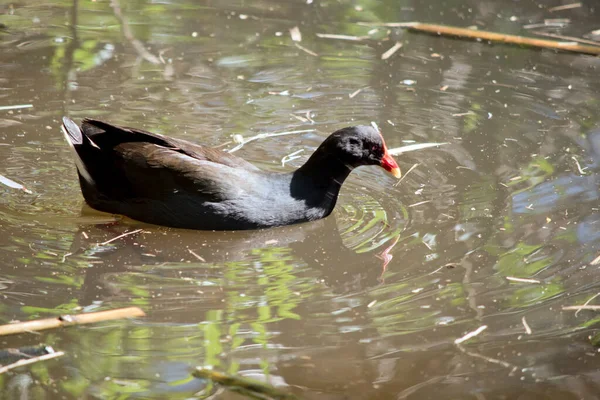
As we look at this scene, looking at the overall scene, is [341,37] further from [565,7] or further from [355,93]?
[565,7]

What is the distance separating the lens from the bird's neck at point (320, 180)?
555 cm

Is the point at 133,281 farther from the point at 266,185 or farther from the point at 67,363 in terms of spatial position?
the point at 266,185

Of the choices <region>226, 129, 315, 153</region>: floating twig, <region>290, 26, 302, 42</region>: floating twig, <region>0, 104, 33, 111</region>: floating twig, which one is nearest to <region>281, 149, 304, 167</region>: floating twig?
<region>226, 129, 315, 153</region>: floating twig

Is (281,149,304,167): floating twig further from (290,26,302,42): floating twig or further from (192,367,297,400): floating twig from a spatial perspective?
(192,367,297,400): floating twig

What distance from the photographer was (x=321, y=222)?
220 inches

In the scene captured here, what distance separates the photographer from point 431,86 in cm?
743

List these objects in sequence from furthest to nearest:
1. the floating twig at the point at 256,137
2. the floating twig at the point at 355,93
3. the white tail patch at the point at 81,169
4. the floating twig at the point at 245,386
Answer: the floating twig at the point at 355,93, the floating twig at the point at 256,137, the white tail patch at the point at 81,169, the floating twig at the point at 245,386

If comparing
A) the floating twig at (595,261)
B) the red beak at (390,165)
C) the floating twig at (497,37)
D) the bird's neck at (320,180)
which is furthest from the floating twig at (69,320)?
the floating twig at (497,37)

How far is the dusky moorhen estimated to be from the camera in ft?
17.2

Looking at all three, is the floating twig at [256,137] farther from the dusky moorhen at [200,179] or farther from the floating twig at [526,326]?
the floating twig at [526,326]

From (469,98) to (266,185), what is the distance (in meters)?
2.47

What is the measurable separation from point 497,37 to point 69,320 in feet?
17.8

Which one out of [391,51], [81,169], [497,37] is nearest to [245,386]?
[81,169]

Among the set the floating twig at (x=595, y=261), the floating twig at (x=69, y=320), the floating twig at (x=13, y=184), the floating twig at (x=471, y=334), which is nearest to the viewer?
the floating twig at (x=69, y=320)
